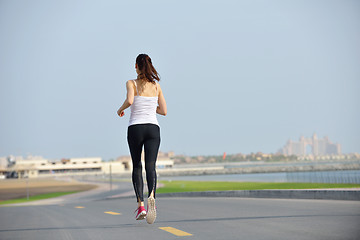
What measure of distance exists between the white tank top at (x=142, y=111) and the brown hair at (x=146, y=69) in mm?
280

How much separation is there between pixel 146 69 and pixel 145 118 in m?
0.70

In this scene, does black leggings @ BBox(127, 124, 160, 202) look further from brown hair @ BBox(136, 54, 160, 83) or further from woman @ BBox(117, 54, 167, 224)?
brown hair @ BBox(136, 54, 160, 83)

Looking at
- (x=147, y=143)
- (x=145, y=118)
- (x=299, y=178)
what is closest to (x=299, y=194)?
(x=147, y=143)

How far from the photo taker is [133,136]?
22.1ft

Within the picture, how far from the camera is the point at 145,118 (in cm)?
670

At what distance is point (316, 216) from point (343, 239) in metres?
2.63

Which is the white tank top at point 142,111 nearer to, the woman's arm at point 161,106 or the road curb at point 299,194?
the woman's arm at point 161,106

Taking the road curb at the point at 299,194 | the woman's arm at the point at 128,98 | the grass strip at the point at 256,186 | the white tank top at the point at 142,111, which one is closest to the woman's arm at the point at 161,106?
the white tank top at the point at 142,111

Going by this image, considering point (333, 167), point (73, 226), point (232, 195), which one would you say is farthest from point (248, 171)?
point (73, 226)

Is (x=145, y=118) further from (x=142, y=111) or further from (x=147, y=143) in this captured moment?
(x=147, y=143)

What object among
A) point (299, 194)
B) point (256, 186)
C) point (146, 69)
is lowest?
point (256, 186)

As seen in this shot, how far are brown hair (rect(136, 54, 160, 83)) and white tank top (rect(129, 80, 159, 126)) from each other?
0.92ft

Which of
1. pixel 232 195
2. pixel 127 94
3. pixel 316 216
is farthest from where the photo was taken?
pixel 232 195

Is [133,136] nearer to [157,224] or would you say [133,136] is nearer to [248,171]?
[157,224]
